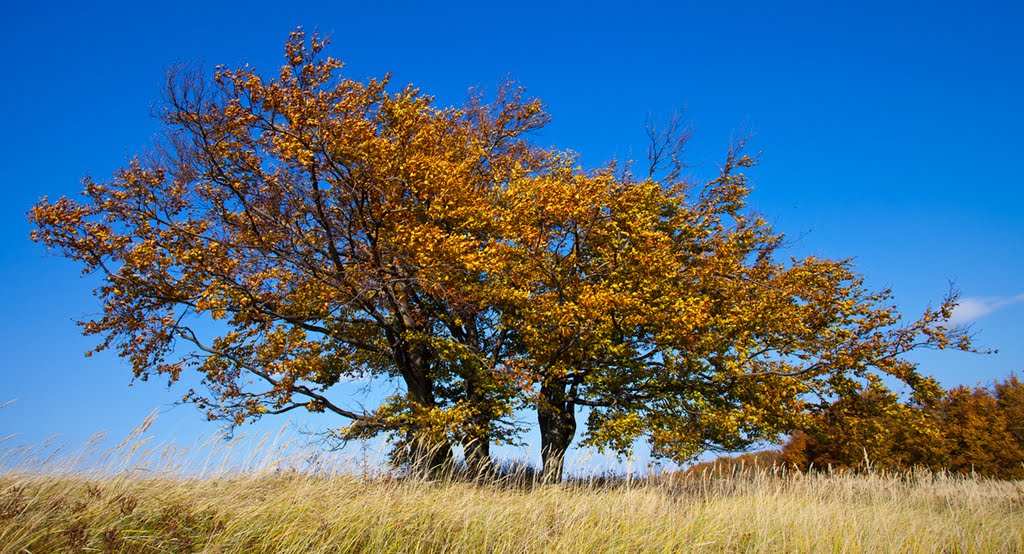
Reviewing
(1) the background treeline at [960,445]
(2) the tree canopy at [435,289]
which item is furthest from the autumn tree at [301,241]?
(1) the background treeline at [960,445]

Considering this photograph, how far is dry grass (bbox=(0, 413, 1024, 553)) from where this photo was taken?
20.1ft

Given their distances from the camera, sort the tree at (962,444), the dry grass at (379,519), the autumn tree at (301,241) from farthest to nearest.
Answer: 1. the tree at (962,444)
2. the autumn tree at (301,241)
3. the dry grass at (379,519)

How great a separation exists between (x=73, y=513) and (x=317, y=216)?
370 inches

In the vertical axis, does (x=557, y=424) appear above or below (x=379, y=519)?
above

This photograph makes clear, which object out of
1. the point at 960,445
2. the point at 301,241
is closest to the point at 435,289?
the point at 301,241

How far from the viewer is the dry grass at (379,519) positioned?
611cm

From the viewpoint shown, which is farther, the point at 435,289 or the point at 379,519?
the point at 435,289

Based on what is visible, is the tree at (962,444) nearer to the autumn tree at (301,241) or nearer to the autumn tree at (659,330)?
the autumn tree at (659,330)

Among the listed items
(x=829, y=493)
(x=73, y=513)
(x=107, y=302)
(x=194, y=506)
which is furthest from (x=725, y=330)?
Result: (x=107, y=302)

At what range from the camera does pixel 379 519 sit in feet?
23.6

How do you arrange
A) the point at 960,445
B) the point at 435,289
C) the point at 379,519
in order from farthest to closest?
the point at 960,445, the point at 435,289, the point at 379,519

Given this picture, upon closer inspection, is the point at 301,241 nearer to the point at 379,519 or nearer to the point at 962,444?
the point at 379,519

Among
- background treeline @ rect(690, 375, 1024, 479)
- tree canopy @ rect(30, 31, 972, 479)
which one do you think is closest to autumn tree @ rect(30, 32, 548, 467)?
tree canopy @ rect(30, 31, 972, 479)

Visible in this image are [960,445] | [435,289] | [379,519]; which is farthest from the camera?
[960,445]
